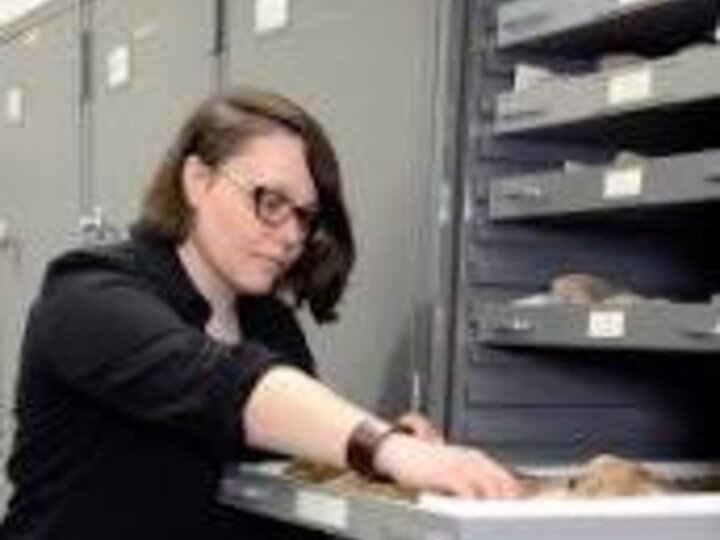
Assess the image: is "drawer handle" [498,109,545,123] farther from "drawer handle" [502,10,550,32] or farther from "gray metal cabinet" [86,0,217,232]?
"gray metal cabinet" [86,0,217,232]

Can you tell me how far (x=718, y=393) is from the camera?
7.07 feet

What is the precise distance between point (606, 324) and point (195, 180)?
49 cm

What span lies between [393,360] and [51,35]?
1544mm

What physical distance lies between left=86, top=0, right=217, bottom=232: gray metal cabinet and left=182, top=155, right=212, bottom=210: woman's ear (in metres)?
0.84

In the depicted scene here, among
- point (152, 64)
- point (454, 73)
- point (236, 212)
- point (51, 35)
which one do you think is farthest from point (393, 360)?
point (51, 35)

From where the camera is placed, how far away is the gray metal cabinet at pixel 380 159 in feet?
6.30

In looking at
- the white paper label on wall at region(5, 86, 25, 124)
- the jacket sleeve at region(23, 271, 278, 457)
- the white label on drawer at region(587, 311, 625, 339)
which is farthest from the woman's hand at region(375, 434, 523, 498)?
the white paper label on wall at region(5, 86, 25, 124)

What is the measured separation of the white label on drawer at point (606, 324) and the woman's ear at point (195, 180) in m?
0.47

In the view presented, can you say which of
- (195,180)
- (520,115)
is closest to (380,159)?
(520,115)

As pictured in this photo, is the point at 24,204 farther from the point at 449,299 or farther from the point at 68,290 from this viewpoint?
the point at 68,290

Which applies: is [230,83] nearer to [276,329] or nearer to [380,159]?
[380,159]

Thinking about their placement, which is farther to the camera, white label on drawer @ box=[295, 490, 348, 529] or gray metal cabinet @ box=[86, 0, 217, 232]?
gray metal cabinet @ box=[86, 0, 217, 232]

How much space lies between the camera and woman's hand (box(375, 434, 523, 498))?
1.24m

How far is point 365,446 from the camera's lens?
1.33 m
